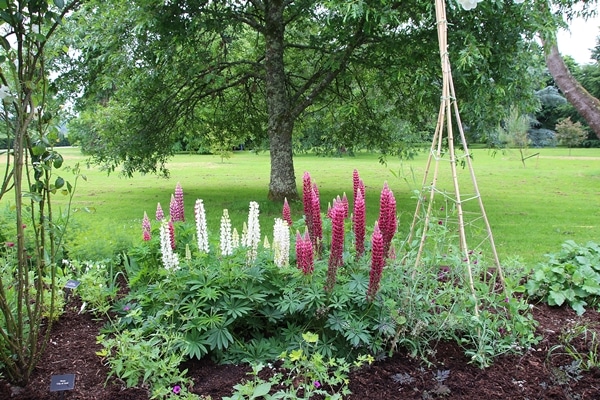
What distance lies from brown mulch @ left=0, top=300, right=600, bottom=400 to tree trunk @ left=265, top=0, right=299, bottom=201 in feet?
22.6

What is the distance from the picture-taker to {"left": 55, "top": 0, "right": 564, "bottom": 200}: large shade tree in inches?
279

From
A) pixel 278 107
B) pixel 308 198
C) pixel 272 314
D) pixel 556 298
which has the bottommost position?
pixel 556 298

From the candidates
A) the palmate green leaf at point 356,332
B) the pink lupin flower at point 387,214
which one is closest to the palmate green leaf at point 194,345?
the palmate green leaf at point 356,332

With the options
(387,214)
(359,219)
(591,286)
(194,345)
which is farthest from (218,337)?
(591,286)

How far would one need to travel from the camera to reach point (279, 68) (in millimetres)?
9328

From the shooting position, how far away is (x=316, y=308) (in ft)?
9.23

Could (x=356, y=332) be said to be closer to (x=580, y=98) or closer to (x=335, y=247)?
(x=335, y=247)

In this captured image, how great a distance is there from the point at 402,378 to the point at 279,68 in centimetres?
756

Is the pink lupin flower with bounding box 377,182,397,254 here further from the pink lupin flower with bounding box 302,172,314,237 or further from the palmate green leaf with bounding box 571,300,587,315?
the palmate green leaf with bounding box 571,300,587,315

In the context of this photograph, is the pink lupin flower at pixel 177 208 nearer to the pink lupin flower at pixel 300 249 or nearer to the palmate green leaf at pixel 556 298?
the pink lupin flower at pixel 300 249

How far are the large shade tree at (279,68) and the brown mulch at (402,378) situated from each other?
392 cm

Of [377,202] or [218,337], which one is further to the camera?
[377,202]

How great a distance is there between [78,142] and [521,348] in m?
10.2

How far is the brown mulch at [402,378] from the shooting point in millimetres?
2602
